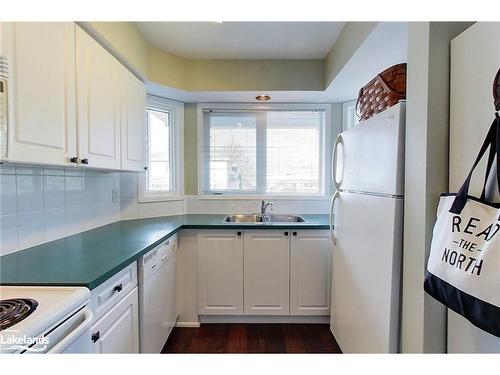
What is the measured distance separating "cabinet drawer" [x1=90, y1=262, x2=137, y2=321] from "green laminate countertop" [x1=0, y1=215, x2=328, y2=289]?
58mm

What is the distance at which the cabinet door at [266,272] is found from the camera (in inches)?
87.7

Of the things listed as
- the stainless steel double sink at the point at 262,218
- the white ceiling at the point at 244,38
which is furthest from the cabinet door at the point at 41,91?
the stainless steel double sink at the point at 262,218

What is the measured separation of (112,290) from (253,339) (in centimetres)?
136

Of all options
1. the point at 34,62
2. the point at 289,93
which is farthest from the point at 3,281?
the point at 289,93

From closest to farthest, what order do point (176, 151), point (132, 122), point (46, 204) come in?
point (46, 204) < point (132, 122) < point (176, 151)

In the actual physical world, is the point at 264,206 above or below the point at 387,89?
below

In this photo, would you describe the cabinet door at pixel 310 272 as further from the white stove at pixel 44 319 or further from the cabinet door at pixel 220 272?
the white stove at pixel 44 319

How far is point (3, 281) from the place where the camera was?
99cm

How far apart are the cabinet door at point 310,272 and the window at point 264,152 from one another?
2.49 feet

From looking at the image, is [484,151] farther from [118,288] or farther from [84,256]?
[84,256]

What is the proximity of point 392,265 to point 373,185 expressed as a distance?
41 cm

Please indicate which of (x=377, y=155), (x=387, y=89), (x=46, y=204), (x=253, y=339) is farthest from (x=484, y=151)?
(x=46, y=204)

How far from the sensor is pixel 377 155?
1.34 meters

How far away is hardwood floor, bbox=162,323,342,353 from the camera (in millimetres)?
1951
